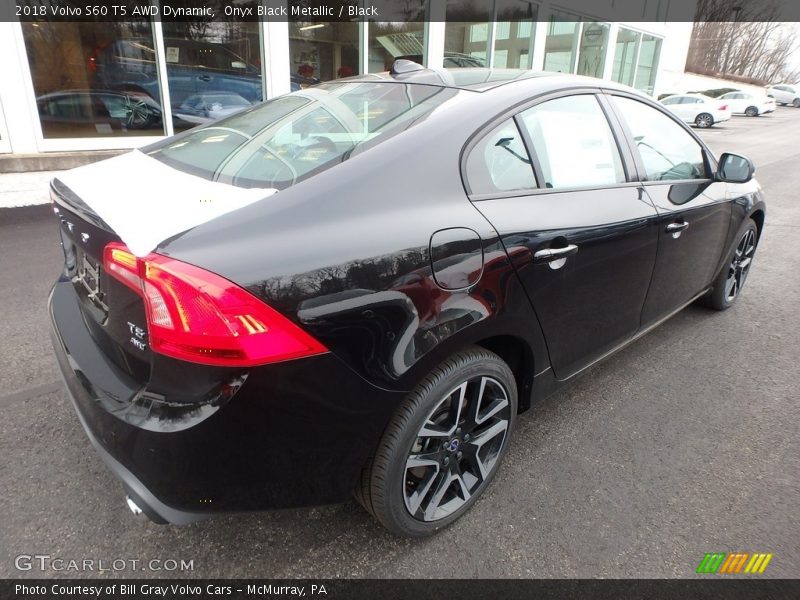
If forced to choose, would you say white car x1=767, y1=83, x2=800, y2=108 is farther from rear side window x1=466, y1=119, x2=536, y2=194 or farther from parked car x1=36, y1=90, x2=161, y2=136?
rear side window x1=466, y1=119, x2=536, y2=194

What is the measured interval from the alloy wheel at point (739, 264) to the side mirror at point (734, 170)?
80 cm

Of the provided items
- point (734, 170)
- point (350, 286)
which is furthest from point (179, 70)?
point (350, 286)

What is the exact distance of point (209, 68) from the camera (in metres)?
9.52

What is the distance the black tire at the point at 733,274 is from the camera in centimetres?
381

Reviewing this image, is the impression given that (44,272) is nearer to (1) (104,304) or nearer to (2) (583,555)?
(1) (104,304)

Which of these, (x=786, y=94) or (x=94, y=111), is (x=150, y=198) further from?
(x=786, y=94)

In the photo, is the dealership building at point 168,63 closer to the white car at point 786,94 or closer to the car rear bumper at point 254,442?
the car rear bumper at point 254,442

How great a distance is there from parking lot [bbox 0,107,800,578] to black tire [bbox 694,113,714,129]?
89.6ft

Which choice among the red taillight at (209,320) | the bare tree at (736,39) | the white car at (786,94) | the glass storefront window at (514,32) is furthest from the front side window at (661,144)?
the bare tree at (736,39)

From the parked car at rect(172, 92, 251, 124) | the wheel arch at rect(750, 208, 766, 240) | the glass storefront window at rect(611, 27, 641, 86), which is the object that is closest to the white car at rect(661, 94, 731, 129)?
the glass storefront window at rect(611, 27, 641, 86)

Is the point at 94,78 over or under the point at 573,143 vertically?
under

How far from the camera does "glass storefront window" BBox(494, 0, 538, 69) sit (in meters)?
14.2

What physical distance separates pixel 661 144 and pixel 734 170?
0.60m

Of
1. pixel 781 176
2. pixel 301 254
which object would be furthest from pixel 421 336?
pixel 781 176
